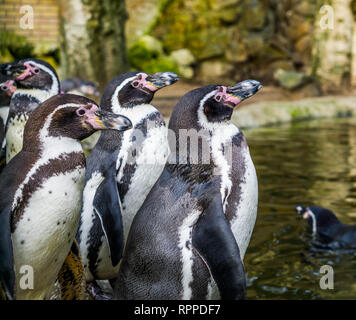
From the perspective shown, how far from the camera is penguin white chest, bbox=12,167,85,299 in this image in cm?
229

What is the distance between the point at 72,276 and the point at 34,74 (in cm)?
123

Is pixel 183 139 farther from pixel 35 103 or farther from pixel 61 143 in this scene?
pixel 35 103

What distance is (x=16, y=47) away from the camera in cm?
1420

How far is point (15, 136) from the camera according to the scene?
133 inches

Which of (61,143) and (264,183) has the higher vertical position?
(61,143)

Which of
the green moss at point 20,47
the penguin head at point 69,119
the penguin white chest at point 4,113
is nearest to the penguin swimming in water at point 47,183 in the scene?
the penguin head at point 69,119

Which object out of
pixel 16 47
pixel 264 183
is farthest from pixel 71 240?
pixel 16 47

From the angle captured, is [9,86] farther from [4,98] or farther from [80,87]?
[80,87]

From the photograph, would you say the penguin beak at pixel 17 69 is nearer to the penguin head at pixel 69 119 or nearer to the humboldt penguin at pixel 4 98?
the humboldt penguin at pixel 4 98

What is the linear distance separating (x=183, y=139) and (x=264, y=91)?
11.3 metres

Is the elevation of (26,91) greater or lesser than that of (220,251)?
greater

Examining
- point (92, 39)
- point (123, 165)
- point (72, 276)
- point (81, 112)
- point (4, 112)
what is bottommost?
point (72, 276)

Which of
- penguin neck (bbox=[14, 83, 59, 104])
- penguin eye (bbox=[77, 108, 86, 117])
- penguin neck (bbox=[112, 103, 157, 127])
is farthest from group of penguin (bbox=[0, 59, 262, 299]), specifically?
penguin neck (bbox=[14, 83, 59, 104])

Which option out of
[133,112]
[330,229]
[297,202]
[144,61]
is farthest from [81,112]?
[144,61]
